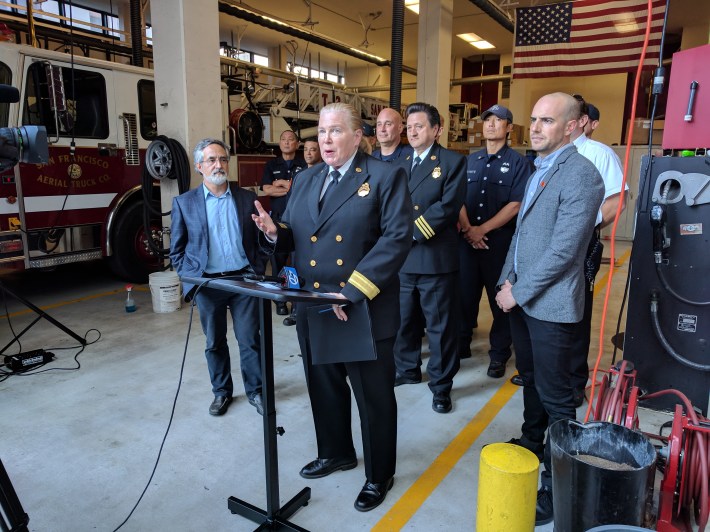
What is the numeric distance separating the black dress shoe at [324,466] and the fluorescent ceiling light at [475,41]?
1383 cm

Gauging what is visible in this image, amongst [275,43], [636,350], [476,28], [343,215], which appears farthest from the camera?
[275,43]

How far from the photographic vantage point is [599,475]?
1.73 metres

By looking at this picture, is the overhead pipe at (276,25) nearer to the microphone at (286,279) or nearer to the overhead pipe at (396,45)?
the overhead pipe at (396,45)

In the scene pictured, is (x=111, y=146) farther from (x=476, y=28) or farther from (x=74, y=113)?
(x=476, y=28)

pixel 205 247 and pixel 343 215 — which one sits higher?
pixel 343 215

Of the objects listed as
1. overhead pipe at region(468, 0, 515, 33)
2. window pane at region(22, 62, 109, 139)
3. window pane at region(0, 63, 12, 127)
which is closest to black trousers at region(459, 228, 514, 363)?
window pane at region(22, 62, 109, 139)

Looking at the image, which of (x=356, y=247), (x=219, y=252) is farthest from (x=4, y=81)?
(x=356, y=247)

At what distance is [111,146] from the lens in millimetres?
5527

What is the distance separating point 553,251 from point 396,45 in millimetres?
7641

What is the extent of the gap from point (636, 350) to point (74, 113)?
5.17 m

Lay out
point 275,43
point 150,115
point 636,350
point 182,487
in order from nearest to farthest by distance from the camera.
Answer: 1. point 182,487
2. point 636,350
3. point 150,115
4. point 275,43

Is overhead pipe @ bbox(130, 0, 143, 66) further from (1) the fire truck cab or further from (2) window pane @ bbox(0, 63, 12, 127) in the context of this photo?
(2) window pane @ bbox(0, 63, 12, 127)

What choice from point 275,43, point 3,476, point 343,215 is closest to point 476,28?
point 275,43

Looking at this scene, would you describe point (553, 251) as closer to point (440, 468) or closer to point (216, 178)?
point (440, 468)
